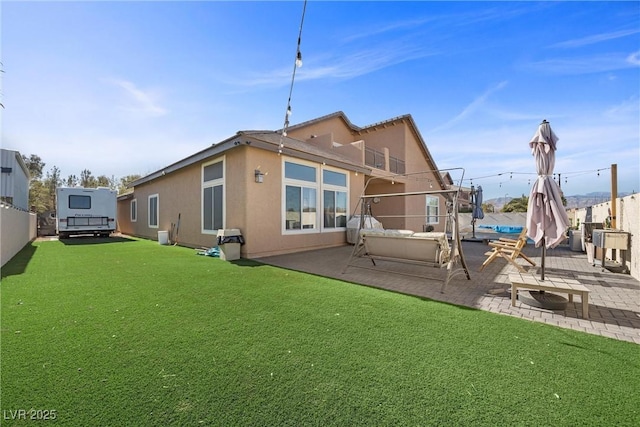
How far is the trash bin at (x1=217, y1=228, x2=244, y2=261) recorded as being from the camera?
739cm

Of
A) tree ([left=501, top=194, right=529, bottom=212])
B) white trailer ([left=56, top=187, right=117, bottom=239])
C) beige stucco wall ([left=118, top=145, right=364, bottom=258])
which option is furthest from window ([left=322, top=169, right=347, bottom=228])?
tree ([left=501, top=194, right=529, bottom=212])

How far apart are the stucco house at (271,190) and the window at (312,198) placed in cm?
3

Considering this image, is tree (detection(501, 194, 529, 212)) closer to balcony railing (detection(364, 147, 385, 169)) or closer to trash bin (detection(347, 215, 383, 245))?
balcony railing (detection(364, 147, 385, 169))

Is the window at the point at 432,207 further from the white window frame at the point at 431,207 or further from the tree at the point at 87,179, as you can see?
the tree at the point at 87,179

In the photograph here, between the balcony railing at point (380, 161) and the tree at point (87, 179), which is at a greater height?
the tree at point (87, 179)

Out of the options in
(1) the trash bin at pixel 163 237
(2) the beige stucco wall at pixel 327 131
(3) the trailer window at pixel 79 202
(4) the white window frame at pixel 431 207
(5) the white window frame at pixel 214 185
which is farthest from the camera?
(4) the white window frame at pixel 431 207

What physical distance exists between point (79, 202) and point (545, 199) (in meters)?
18.6

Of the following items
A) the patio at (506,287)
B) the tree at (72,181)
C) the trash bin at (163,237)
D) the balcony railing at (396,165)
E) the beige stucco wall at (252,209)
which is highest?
the tree at (72,181)

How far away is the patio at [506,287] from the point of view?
10.8 ft

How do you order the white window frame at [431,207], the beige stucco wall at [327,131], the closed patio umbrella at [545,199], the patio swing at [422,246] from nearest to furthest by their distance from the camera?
the closed patio umbrella at [545,199] → the patio swing at [422,246] → the beige stucco wall at [327,131] → the white window frame at [431,207]

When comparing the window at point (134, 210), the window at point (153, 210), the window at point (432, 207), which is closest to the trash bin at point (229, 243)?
the window at point (153, 210)

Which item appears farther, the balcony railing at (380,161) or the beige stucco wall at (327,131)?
the balcony railing at (380,161)

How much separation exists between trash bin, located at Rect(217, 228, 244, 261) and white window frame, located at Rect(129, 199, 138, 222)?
43.3 ft

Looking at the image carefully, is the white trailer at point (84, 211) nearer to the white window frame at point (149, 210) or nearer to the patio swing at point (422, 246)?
the white window frame at point (149, 210)
